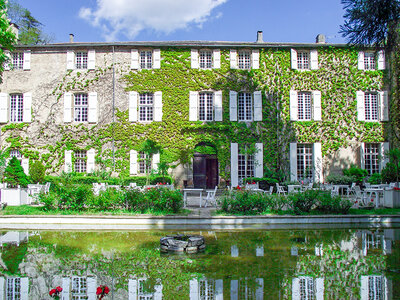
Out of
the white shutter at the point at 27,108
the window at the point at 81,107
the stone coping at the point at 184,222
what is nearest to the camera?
the stone coping at the point at 184,222

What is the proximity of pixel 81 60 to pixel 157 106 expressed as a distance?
487 cm

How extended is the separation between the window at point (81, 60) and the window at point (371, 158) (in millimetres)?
15594

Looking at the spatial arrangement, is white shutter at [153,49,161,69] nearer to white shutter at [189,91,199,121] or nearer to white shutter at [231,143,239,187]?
white shutter at [189,91,199,121]

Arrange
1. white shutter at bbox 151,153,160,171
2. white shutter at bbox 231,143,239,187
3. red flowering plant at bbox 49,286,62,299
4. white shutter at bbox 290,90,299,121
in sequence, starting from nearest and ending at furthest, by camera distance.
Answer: red flowering plant at bbox 49,286,62,299 < white shutter at bbox 151,153,160,171 < white shutter at bbox 231,143,239,187 < white shutter at bbox 290,90,299,121

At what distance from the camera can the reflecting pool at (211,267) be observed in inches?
173

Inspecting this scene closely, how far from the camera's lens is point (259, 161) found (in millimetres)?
17406

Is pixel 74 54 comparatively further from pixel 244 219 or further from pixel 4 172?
pixel 244 219

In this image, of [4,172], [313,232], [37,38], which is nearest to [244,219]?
[313,232]

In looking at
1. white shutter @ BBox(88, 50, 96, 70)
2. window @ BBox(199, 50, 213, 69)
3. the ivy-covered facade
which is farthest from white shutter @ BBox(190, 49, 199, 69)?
white shutter @ BBox(88, 50, 96, 70)

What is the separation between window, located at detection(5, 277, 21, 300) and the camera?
4.30m

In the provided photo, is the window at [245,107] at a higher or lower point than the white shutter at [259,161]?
higher

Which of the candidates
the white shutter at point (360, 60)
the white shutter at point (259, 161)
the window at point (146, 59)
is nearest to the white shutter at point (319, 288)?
the white shutter at point (259, 161)

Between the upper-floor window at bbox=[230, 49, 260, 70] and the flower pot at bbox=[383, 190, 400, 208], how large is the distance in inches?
369

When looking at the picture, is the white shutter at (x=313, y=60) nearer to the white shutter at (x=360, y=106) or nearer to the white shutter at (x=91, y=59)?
the white shutter at (x=360, y=106)
